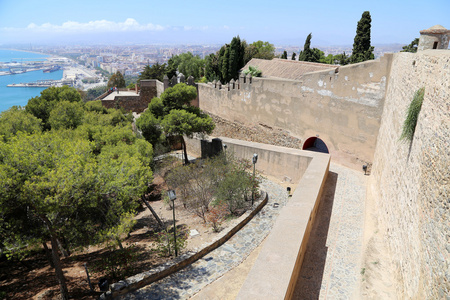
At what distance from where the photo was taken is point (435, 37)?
9281 mm

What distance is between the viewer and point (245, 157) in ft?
44.0

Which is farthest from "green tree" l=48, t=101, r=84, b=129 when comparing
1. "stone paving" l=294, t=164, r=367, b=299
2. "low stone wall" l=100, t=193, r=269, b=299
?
"stone paving" l=294, t=164, r=367, b=299

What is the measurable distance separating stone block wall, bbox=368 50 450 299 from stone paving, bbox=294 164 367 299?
0.84 m

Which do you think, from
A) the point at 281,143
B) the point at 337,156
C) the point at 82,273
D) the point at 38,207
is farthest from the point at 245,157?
the point at 38,207

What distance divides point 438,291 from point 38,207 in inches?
251

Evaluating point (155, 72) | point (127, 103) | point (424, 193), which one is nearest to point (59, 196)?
point (424, 193)

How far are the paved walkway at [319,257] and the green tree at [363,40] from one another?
2317 centimetres

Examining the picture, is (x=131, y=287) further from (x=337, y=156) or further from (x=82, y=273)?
(x=337, y=156)

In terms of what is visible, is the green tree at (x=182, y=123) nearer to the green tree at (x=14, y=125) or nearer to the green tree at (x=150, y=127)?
the green tree at (x=150, y=127)

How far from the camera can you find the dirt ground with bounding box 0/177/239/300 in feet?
22.1

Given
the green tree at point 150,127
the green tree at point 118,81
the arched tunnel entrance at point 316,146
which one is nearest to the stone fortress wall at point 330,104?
the arched tunnel entrance at point 316,146

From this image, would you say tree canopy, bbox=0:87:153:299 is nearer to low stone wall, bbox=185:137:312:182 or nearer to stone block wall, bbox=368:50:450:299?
stone block wall, bbox=368:50:450:299

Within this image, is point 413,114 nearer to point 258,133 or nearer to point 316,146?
point 316,146

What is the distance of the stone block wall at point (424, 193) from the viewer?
387 cm
